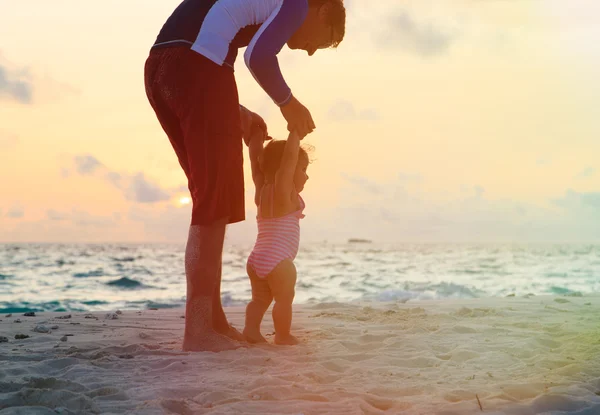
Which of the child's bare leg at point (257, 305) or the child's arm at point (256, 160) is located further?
the child's arm at point (256, 160)

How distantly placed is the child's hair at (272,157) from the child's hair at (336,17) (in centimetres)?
78

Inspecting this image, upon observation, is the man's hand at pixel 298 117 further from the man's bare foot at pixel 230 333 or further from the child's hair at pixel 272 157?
the man's bare foot at pixel 230 333

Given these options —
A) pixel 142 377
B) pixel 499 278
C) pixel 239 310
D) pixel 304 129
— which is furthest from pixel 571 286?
pixel 142 377

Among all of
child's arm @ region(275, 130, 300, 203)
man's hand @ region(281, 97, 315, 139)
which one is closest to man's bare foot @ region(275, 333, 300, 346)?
child's arm @ region(275, 130, 300, 203)

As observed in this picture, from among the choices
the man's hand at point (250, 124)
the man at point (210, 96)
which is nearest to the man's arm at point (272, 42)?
the man at point (210, 96)

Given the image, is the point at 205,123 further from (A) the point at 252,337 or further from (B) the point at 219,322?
(A) the point at 252,337

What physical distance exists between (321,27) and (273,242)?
1.40m

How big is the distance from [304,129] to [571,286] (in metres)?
11.1

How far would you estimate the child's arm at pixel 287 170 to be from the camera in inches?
142

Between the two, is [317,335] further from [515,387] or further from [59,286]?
[59,286]

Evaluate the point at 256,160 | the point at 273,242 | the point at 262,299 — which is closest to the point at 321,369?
the point at 262,299

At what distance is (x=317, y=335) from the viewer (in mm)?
4031

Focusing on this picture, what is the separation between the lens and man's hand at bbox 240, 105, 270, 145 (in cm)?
385

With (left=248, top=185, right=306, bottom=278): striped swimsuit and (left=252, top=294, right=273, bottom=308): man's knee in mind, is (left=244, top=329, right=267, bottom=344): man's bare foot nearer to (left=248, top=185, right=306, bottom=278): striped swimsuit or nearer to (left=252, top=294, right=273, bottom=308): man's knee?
(left=252, top=294, right=273, bottom=308): man's knee
